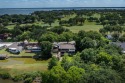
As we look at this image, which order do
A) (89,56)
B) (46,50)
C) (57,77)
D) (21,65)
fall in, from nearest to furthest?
(57,77)
(89,56)
(21,65)
(46,50)

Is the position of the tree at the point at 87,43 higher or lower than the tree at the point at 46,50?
higher

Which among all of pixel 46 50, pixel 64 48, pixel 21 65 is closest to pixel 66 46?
pixel 64 48

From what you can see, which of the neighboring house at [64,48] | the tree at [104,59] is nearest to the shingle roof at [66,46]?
the neighboring house at [64,48]

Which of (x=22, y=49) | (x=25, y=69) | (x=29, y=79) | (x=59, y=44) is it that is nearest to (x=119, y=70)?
(x=29, y=79)

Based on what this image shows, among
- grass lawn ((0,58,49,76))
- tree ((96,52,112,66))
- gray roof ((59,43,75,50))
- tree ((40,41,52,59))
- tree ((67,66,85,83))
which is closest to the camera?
tree ((67,66,85,83))

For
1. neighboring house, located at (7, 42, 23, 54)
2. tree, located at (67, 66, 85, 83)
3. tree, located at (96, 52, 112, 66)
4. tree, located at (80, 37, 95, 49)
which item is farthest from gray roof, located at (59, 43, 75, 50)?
tree, located at (67, 66, 85, 83)

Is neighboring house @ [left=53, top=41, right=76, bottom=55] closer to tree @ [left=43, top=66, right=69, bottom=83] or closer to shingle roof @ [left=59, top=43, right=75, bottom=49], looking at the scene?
shingle roof @ [left=59, top=43, right=75, bottom=49]

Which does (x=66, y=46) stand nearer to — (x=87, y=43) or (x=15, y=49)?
(x=87, y=43)

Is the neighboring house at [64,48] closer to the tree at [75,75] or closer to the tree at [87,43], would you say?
the tree at [87,43]

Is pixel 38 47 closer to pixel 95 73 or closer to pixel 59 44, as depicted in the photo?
pixel 59 44

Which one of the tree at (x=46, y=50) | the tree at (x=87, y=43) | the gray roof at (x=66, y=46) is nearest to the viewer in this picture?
the tree at (x=87, y=43)

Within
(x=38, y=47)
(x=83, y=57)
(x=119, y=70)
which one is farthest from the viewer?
(x=38, y=47)
